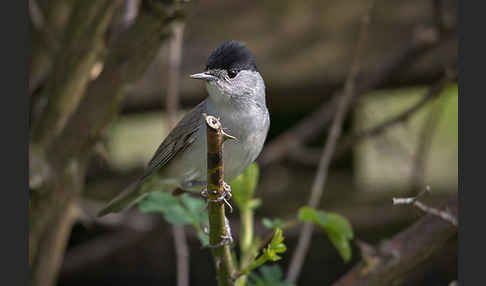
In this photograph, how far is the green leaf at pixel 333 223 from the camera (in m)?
1.94

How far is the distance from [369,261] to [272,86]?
176cm

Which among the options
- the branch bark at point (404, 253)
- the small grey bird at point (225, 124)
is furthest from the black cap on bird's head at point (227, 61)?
the branch bark at point (404, 253)

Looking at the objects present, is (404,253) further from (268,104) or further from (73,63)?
(268,104)

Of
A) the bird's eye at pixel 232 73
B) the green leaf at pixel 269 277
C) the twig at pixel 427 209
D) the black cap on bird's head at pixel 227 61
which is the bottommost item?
the green leaf at pixel 269 277

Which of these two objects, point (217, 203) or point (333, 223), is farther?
point (333, 223)

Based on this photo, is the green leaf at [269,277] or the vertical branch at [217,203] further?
the green leaf at [269,277]

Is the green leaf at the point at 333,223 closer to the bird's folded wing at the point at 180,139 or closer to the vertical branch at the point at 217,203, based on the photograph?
the vertical branch at the point at 217,203

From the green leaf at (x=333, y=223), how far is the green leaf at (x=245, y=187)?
28cm

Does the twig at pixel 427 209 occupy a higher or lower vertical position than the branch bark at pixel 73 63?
lower

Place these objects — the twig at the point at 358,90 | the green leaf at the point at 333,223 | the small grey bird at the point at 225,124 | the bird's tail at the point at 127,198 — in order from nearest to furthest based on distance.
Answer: the green leaf at the point at 333,223
the small grey bird at the point at 225,124
the bird's tail at the point at 127,198
the twig at the point at 358,90

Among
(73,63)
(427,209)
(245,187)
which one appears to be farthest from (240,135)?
(73,63)

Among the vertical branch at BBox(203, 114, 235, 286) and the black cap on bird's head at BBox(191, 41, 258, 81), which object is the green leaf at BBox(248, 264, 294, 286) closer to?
the vertical branch at BBox(203, 114, 235, 286)

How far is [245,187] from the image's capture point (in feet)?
7.29

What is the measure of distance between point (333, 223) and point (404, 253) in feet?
1.25
